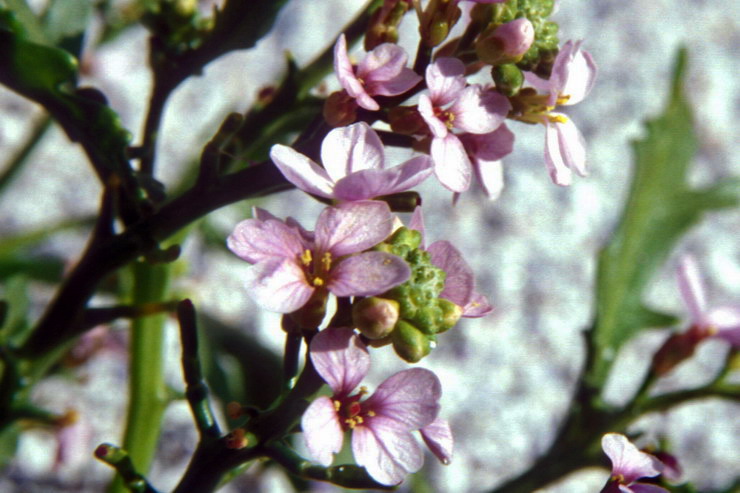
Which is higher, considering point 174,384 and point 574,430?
point 574,430

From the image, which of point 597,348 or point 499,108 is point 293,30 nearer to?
point 597,348

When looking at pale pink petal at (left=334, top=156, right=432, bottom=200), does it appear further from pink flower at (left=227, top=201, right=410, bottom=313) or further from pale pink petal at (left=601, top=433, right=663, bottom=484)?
pale pink petal at (left=601, top=433, right=663, bottom=484)

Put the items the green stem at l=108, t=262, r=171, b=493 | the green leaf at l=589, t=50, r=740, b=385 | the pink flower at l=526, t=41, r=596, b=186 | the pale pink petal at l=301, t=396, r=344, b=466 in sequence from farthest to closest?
the green leaf at l=589, t=50, r=740, b=385, the green stem at l=108, t=262, r=171, b=493, the pink flower at l=526, t=41, r=596, b=186, the pale pink petal at l=301, t=396, r=344, b=466

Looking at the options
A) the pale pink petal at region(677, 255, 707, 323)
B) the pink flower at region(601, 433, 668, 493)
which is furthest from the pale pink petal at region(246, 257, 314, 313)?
the pale pink petal at region(677, 255, 707, 323)

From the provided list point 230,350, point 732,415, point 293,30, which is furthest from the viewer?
point 293,30

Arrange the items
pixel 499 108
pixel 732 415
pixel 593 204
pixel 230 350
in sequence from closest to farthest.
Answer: pixel 499 108 < pixel 230 350 < pixel 732 415 < pixel 593 204

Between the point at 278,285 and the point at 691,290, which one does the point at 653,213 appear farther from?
the point at 278,285

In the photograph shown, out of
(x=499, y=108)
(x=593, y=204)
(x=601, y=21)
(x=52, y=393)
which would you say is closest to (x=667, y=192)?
(x=593, y=204)
